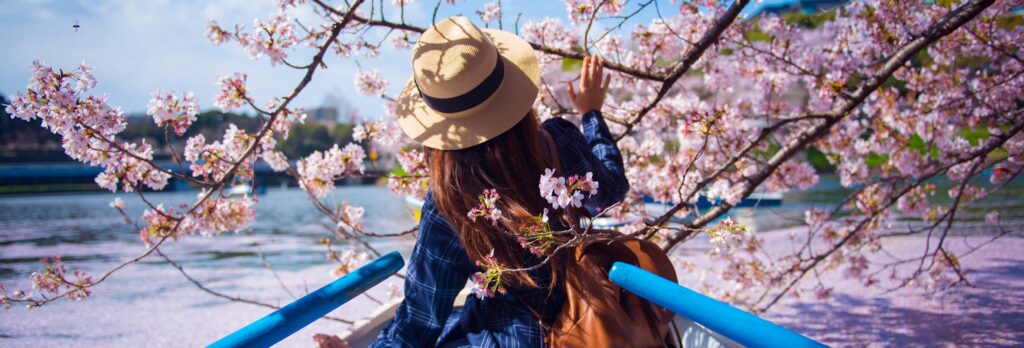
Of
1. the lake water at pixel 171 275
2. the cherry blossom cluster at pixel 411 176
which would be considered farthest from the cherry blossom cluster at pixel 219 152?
the lake water at pixel 171 275

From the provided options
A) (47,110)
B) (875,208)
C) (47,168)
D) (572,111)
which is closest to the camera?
(47,110)

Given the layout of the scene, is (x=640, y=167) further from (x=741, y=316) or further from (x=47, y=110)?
(x=47, y=110)

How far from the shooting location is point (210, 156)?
2.00 m

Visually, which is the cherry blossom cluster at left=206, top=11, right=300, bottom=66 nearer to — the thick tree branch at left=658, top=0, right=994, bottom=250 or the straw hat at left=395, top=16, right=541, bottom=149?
the straw hat at left=395, top=16, right=541, bottom=149

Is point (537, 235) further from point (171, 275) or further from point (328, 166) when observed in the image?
point (171, 275)

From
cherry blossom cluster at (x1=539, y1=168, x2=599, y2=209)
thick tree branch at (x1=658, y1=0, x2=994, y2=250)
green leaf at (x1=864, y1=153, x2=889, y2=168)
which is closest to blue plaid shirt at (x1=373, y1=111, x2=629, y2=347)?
cherry blossom cluster at (x1=539, y1=168, x2=599, y2=209)

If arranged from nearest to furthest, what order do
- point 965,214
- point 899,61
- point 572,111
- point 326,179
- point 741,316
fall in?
1. point 741,316
2. point 899,61
3. point 572,111
4. point 326,179
5. point 965,214

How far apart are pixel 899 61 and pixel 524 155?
5.18 ft

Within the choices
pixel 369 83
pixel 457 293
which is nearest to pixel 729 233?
pixel 457 293

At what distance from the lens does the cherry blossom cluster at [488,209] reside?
3.31 feet

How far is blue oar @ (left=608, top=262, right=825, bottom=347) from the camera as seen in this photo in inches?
28.3

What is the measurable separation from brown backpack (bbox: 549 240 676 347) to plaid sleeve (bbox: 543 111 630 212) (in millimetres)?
149

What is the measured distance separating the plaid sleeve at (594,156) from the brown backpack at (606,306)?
0.15m

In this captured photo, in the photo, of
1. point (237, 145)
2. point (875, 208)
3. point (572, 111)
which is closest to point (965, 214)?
point (875, 208)
